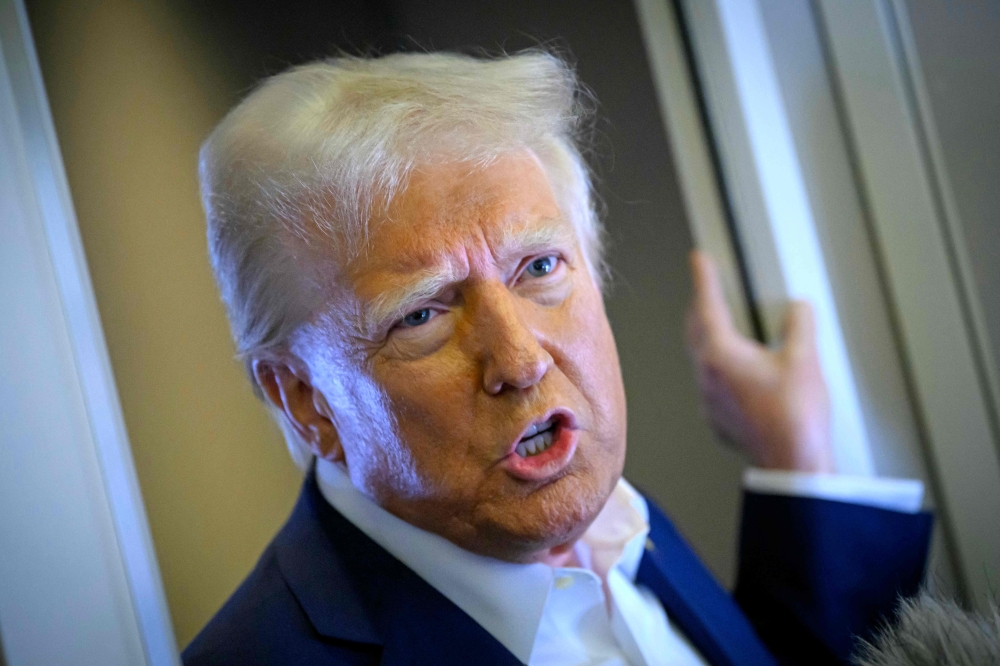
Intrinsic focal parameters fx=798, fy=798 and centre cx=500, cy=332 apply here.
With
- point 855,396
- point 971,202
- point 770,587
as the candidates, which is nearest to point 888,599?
point 770,587

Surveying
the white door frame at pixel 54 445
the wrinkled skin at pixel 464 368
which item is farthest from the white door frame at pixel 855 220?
the white door frame at pixel 54 445

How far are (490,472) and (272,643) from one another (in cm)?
28

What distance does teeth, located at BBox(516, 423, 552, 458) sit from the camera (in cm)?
79

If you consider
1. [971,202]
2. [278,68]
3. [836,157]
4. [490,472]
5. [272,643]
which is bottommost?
[272,643]

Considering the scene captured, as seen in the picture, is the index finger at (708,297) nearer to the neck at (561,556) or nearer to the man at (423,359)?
→ the man at (423,359)

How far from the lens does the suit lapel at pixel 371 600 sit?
2.73 ft

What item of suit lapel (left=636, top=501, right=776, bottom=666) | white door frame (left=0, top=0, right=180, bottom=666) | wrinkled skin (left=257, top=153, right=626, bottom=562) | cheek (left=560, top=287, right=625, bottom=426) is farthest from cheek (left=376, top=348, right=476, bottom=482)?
suit lapel (left=636, top=501, right=776, bottom=666)

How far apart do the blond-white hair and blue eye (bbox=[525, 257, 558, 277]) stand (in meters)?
0.12

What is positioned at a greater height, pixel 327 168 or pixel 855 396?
pixel 327 168

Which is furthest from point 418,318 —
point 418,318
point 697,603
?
point 697,603

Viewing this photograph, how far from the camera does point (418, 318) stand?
0.78m

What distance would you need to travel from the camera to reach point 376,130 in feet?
2.57

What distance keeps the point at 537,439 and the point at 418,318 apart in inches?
6.7

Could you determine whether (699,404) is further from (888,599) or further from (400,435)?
(400,435)
